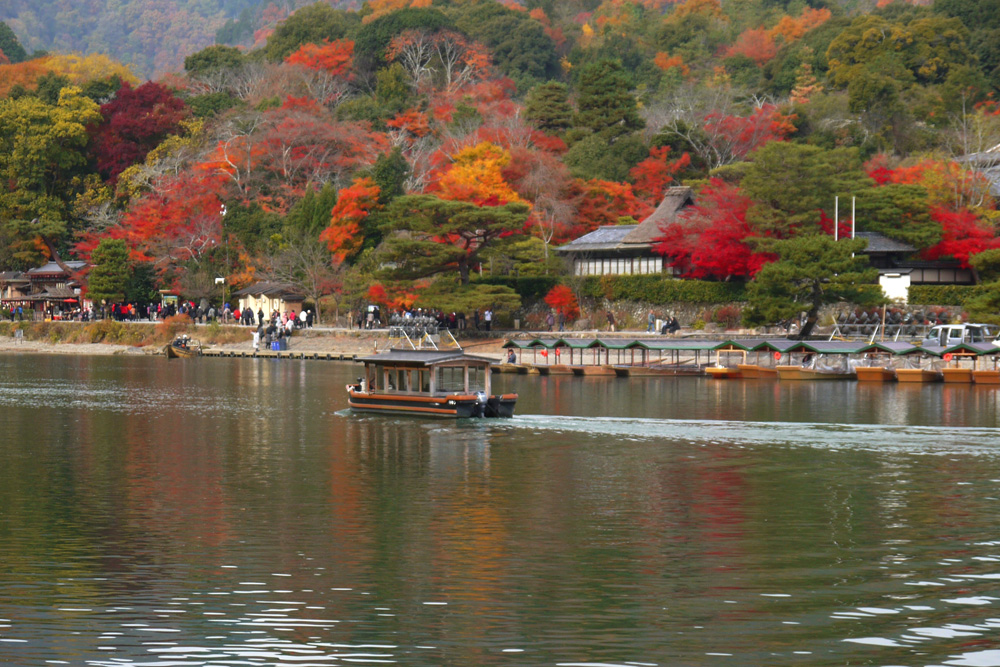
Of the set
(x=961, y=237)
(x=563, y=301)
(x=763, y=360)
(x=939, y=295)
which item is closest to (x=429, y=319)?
(x=563, y=301)

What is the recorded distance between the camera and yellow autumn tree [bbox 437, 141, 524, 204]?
75625 millimetres

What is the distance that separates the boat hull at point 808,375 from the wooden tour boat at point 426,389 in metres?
21.9

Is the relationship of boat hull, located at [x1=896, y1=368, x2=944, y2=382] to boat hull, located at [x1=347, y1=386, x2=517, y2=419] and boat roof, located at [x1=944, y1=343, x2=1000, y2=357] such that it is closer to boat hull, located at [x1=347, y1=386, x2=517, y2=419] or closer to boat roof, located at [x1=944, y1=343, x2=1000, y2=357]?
boat roof, located at [x1=944, y1=343, x2=1000, y2=357]

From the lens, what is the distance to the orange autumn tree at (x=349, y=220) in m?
79.2

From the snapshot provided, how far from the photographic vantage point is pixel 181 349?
7812 centimetres

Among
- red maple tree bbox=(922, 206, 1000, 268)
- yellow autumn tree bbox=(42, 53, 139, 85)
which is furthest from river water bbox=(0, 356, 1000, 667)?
yellow autumn tree bbox=(42, 53, 139, 85)

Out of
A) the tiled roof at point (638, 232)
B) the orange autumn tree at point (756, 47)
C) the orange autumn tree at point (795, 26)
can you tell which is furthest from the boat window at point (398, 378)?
the orange autumn tree at point (795, 26)

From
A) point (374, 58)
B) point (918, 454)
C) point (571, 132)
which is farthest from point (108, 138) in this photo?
point (918, 454)

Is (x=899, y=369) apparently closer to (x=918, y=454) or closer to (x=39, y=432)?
(x=918, y=454)

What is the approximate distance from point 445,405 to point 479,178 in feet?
141

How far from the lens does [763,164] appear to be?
64875 mm

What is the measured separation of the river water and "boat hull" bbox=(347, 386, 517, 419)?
539 millimetres

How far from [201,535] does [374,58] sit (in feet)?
361

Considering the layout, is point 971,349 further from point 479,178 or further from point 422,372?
point 479,178
